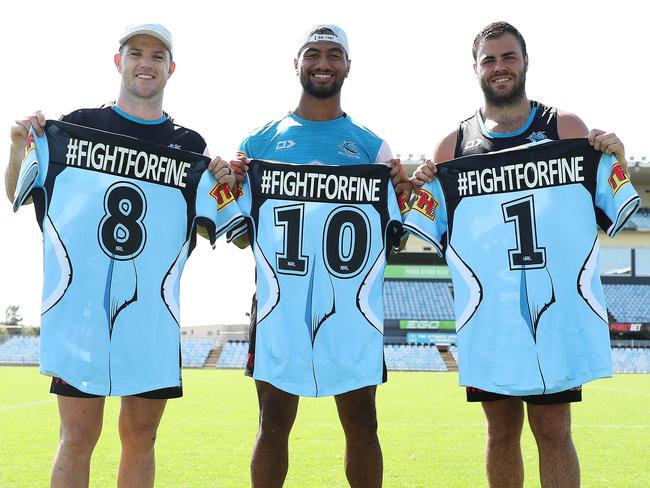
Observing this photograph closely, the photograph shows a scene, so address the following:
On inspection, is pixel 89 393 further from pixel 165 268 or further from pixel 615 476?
pixel 615 476

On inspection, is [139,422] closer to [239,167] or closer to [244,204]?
[244,204]

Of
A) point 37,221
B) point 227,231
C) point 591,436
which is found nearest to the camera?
point 37,221

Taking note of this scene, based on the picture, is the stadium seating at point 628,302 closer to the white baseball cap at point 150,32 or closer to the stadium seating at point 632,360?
the stadium seating at point 632,360

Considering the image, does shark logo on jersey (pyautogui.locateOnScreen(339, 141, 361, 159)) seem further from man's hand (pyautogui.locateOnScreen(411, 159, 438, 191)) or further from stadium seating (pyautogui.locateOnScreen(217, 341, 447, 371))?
stadium seating (pyautogui.locateOnScreen(217, 341, 447, 371))

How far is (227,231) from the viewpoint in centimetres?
352

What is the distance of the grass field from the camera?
536 cm

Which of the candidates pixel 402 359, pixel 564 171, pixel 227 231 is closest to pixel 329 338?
pixel 227 231

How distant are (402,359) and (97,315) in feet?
88.4

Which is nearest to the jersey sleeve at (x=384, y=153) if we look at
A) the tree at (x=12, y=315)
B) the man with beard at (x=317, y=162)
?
the man with beard at (x=317, y=162)

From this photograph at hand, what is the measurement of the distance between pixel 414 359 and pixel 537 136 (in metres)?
26.7

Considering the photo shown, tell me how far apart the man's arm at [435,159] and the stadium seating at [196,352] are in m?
29.1

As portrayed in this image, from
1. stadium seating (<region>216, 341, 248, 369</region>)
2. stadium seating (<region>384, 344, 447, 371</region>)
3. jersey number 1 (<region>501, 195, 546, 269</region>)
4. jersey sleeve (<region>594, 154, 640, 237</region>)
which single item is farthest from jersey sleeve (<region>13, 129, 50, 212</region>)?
stadium seating (<region>216, 341, 248, 369</region>)

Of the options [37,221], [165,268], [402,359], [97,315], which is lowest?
[402,359]

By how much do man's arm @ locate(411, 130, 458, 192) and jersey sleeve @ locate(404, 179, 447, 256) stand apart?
1.8 inches
